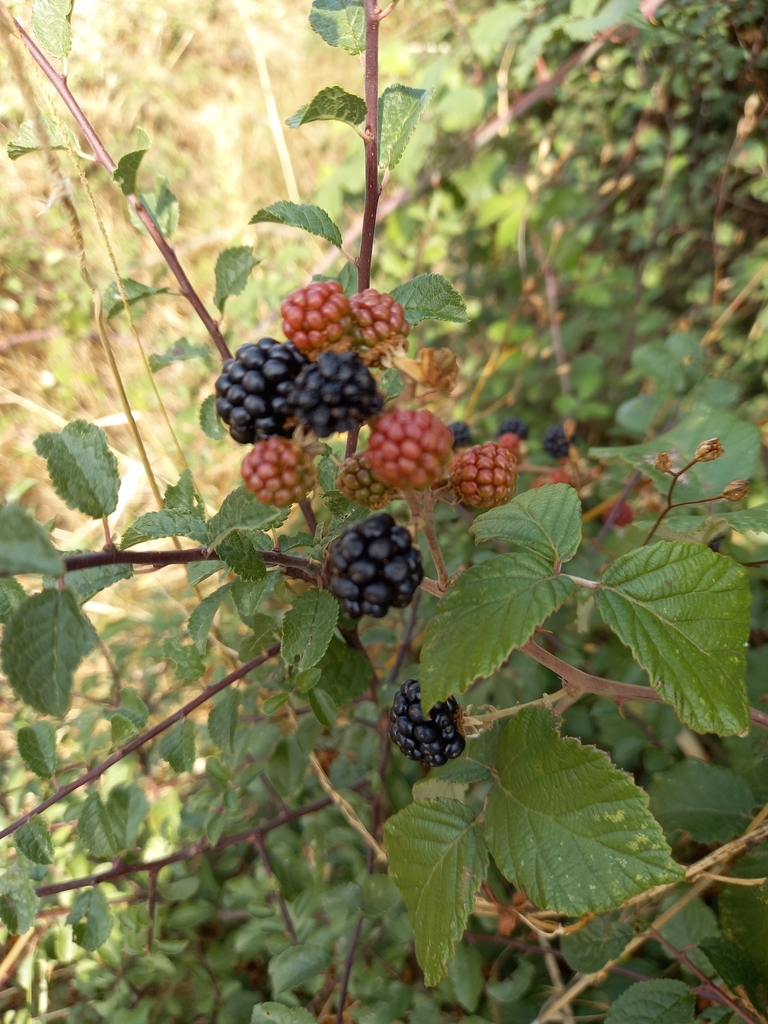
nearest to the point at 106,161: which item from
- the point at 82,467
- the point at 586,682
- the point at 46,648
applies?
the point at 82,467

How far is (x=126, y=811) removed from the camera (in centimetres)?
95

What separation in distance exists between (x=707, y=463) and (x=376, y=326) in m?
0.84

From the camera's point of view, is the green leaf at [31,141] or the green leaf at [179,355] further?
the green leaf at [179,355]

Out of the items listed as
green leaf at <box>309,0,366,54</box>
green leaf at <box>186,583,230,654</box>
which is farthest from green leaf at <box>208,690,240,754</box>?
green leaf at <box>309,0,366,54</box>

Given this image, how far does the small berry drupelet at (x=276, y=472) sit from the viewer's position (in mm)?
550

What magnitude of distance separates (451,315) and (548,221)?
188 centimetres

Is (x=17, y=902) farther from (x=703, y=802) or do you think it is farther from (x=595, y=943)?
(x=703, y=802)

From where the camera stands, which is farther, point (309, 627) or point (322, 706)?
point (322, 706)

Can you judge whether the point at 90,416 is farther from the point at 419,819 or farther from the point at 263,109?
the point at 419,819

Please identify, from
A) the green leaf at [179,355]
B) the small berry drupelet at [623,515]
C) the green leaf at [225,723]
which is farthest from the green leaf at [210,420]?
the small berry drupelet at [623,515]

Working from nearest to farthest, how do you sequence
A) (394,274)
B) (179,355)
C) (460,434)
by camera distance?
(179,355) < (460,434) < (394,274)

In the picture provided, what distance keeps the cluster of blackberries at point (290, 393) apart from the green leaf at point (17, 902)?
28.9 inches

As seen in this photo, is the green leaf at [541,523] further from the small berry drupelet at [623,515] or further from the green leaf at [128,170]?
the small berry drupelet at [623,515]

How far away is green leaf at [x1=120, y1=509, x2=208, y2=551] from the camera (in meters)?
0.63
